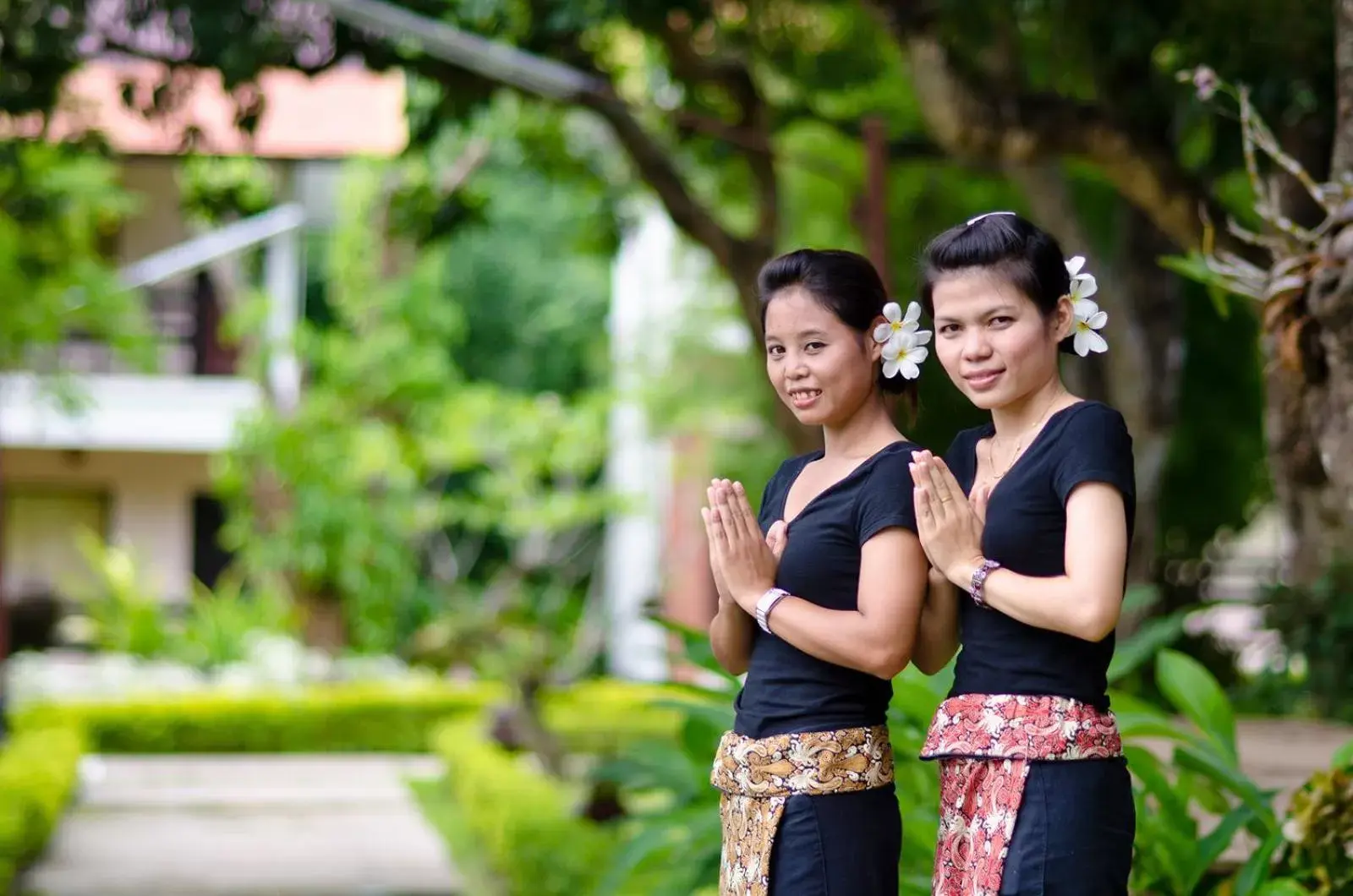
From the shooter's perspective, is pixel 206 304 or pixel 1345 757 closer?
pixel 1345 757

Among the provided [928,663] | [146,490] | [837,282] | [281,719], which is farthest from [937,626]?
[146,490]

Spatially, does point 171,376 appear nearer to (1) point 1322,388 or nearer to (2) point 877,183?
(2) point 877,183

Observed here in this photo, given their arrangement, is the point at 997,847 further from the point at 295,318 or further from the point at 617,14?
the point at 295,318

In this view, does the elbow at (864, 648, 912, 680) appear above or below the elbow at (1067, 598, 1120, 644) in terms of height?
below

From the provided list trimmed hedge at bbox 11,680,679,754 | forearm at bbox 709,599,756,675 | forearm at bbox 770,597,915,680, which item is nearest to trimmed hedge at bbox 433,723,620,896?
trimmed hedge at bbox 11,680,679,754

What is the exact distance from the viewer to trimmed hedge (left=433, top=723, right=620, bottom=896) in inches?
280

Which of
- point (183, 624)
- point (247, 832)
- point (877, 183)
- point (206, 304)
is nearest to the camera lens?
point (877, 183)

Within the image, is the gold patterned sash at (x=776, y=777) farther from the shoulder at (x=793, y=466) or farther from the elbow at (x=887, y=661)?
the shoulder at (x=793, y=466)

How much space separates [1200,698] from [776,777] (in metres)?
1.93

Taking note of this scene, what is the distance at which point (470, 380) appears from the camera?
23.0m

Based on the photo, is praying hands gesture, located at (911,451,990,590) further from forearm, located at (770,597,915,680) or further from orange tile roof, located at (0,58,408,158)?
orange tile roof, located at (0,58,408,158)

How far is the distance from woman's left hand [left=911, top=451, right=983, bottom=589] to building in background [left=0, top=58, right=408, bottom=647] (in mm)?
15368

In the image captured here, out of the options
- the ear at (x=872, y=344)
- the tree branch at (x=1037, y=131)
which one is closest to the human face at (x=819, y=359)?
the ear at (x=872, y=344)

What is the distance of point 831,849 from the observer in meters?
2.39
